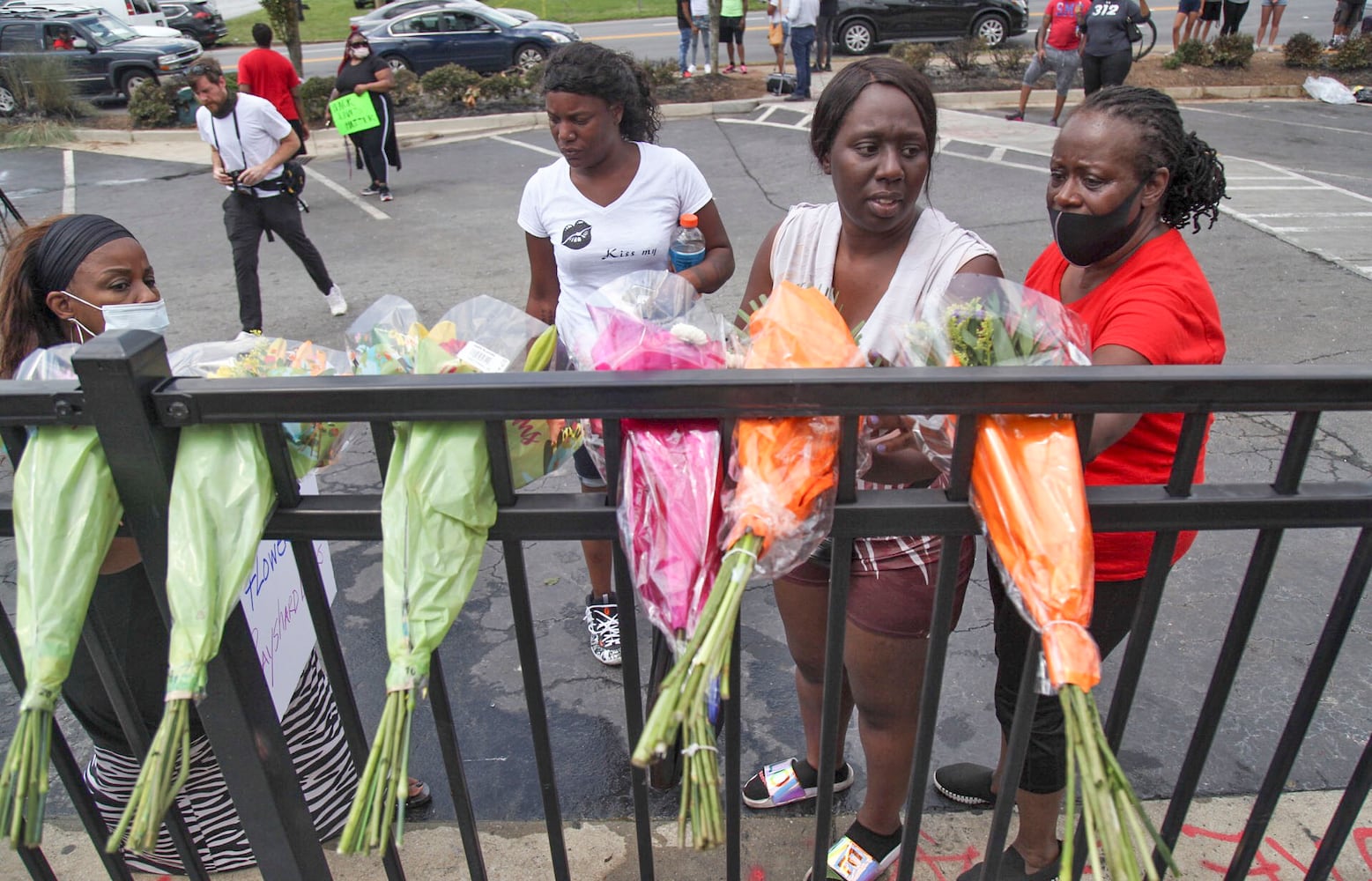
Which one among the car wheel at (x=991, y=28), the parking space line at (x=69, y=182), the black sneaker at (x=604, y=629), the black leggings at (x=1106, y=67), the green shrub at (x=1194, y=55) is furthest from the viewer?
the car wheel at (x=991, y=28)

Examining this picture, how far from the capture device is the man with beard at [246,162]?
5.95 m

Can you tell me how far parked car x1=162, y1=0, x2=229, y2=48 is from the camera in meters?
24.2

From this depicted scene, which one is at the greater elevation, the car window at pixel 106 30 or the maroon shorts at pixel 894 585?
the car window at pixel 106 30

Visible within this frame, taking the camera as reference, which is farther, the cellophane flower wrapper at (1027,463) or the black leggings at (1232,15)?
the black leggings at (1232,15)

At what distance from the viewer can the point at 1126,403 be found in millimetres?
1312

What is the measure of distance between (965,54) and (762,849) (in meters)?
14.6

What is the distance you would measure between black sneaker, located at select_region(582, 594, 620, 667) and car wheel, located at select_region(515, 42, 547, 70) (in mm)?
15097

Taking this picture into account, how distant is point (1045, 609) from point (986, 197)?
27.4ft

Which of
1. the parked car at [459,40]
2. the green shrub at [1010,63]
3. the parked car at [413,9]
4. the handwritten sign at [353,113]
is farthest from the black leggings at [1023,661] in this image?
the parked car at [413,9]

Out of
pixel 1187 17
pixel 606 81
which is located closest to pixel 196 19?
pixel 1187 17

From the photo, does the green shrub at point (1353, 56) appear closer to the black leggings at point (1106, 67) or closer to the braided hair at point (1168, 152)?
the black leggings at point (1106, 67)

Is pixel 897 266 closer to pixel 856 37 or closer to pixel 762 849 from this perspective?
pixel 762 849

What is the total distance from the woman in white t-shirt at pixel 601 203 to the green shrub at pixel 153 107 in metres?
13.8

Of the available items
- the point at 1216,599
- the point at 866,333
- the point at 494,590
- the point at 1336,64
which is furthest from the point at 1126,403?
the point at 1336,64
